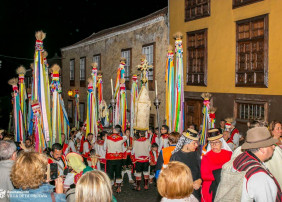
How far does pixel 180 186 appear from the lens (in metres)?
3.24

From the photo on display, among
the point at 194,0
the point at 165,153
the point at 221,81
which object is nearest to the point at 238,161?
the point at 165,153

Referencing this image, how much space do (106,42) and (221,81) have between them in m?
11.2

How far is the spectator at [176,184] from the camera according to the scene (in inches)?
127

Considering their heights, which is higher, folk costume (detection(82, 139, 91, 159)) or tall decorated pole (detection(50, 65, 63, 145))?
tall decorated pole (detection(50, 65, 63, 145))

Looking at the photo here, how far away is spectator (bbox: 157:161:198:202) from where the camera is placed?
127 inches

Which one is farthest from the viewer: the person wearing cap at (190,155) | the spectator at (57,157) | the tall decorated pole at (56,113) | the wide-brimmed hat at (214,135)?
the tall decorated pole at (56,113)

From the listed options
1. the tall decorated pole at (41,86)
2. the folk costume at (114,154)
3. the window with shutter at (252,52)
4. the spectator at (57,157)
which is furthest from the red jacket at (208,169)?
the window with shutter at (252,52)

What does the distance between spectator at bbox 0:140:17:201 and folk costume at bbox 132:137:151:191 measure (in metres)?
5.33

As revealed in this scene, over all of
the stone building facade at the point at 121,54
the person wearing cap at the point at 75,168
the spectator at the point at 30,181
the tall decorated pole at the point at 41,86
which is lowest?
the person wearing cap at the point at 75,168

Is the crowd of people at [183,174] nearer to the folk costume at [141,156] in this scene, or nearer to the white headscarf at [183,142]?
the white headscarf at [183,142]

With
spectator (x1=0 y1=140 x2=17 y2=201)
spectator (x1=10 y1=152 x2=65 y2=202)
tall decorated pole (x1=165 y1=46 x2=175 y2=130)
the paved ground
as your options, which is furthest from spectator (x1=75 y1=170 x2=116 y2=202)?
tall decorated pole (x1=165 y1=46 x2=175 y2=130)

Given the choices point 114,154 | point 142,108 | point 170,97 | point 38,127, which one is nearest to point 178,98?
point 170,97

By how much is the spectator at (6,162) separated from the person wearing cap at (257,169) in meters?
3.06

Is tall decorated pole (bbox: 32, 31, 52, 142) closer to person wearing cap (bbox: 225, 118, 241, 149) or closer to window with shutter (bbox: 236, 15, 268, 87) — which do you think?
person wearing cap (bbox: 225, 118, 241, 149)
